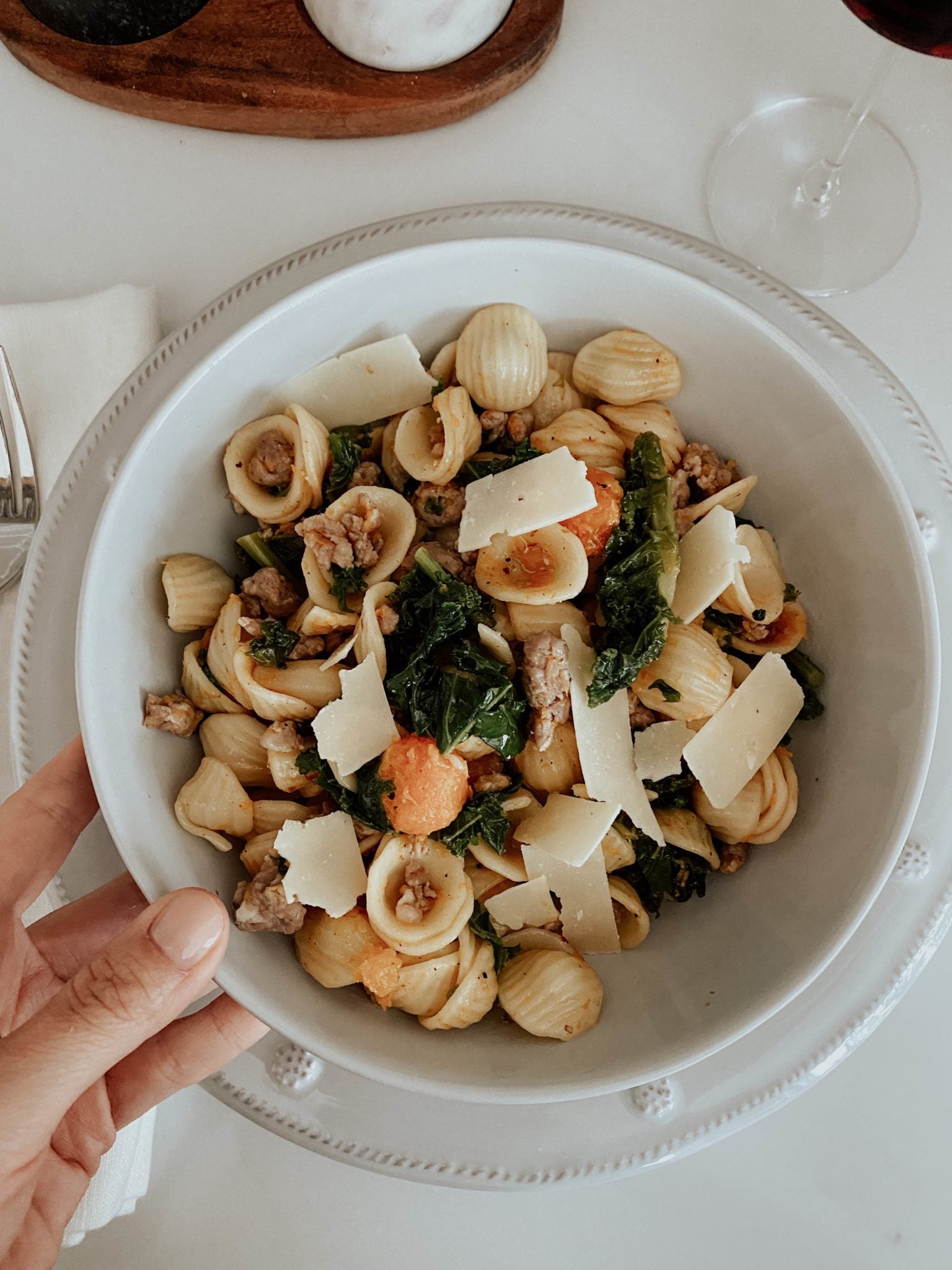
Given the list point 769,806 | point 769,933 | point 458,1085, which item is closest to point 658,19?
point 769,806

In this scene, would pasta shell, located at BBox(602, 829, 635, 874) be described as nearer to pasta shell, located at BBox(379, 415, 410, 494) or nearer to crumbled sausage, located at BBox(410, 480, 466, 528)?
crumbled sausage, located at BBox(410, 480, 466, 528)

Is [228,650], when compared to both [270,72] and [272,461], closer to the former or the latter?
[272,461]

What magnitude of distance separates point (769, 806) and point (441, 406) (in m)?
0.84

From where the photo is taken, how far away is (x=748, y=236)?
2.00m

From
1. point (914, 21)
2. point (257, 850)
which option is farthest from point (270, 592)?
point (914, 21)

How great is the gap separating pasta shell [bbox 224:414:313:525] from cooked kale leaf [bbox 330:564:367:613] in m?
0.13

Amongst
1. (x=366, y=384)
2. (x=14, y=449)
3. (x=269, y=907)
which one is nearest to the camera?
(x=269, y=907)

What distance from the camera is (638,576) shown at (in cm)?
149

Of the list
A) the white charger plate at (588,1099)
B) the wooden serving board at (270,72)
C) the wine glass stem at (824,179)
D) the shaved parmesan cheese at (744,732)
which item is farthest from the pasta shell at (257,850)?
the wine glass stem at (824,179)

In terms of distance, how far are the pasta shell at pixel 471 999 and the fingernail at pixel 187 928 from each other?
0.39 metres

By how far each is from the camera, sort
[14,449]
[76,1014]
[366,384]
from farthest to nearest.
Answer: [14,449]
[366,384]
[76,1014]

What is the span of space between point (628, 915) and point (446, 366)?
0.99m

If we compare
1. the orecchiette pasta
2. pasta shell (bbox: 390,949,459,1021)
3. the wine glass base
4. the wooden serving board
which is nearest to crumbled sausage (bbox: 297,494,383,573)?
the orecchiette pasta

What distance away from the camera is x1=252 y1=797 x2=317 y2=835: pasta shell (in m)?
1.50
